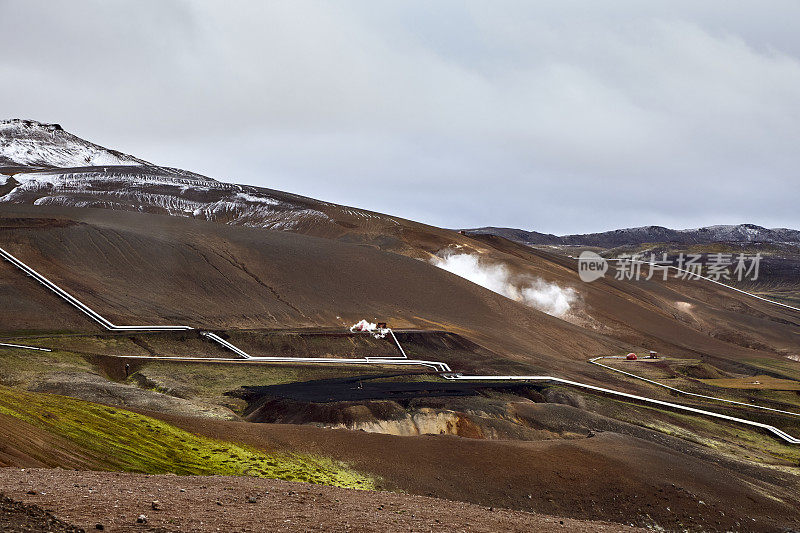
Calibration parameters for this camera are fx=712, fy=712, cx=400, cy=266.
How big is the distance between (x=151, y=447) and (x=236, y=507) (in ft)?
32.3

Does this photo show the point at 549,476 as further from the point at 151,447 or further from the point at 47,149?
the point at 47,149

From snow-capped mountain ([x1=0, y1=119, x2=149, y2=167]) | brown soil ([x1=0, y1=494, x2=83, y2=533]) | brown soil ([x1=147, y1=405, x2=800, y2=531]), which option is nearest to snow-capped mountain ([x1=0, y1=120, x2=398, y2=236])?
snow-capped mountain ([x1=0, y1=119, x2=149, y2=167])

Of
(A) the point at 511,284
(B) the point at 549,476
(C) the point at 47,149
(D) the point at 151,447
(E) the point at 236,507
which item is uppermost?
(C) the point at 47,149

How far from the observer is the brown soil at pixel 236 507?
12633 millimetres

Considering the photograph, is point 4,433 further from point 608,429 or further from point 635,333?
point 635,333

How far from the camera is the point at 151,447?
2394 centimetres

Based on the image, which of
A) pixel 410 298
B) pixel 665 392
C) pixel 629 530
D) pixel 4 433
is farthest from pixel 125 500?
pixel 410 298

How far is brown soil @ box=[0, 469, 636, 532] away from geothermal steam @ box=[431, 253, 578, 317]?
9067cm

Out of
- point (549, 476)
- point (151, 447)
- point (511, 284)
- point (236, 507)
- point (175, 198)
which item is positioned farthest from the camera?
point (175, 198)

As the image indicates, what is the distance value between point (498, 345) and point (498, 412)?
36.1 metres

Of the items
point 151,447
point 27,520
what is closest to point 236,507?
point 27,520

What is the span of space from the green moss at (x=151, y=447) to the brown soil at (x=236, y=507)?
3.18 metres

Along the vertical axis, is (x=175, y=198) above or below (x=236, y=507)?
above

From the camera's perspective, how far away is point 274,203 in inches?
5551
